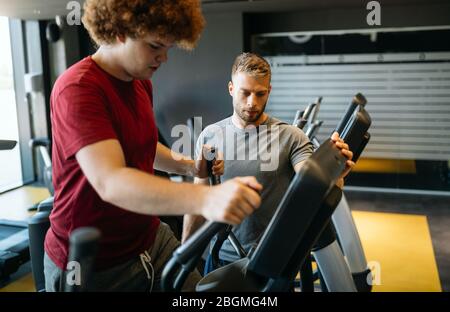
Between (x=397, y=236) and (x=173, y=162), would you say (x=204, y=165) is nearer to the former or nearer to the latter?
(x=173, y=162)

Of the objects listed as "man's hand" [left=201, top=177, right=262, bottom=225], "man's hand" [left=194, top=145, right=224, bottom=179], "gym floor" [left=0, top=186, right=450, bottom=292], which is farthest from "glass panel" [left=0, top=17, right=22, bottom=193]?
"man's hand" [left=201, top=177, right=262, bottom=225]

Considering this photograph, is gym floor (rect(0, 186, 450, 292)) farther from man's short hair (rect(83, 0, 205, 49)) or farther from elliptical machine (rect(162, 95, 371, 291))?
man's short hair (rect(83, 0, 205, 49))

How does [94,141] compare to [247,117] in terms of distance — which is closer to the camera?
[94,141]

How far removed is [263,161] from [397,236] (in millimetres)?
3023

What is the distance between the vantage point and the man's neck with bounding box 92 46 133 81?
1.38 meters

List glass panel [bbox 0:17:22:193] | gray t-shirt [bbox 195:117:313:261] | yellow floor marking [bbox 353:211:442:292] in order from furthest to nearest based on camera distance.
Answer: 1. glass panel [bbox 0:17:22:193]
2. yellow floor marking [bbox 353:211:442:292]
3. gray t-shirt [bbox 195:117:313:261]

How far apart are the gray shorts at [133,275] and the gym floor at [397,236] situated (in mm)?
2429

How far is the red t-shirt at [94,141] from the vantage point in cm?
123

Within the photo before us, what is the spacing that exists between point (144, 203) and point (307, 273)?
1021mm

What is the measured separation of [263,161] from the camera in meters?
2.30

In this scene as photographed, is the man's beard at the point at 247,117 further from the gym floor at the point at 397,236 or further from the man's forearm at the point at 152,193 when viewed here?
the gym floor at the point at 397,236

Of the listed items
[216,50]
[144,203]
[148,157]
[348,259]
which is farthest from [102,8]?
[216,50]

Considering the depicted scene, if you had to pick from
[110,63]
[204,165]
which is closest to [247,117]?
[204,165]

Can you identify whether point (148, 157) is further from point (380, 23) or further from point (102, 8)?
point (380, 23)
